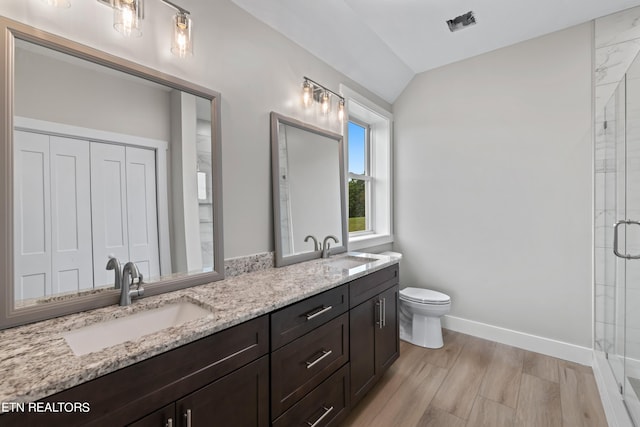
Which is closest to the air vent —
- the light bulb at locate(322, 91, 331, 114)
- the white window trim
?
the white window trim

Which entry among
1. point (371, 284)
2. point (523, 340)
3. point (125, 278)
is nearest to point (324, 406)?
point (371, 284)

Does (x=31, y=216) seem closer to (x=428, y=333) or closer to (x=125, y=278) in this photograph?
(x=125, y=278)

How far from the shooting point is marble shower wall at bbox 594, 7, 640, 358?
6.76 ft

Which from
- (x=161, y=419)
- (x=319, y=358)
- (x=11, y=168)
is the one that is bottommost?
(x=319, y=358)

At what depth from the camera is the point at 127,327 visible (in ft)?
3.69

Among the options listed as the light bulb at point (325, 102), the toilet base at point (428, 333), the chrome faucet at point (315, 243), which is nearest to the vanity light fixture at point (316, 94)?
the light bulb at point (325, 102)

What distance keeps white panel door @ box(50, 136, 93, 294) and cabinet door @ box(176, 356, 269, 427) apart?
641 mm

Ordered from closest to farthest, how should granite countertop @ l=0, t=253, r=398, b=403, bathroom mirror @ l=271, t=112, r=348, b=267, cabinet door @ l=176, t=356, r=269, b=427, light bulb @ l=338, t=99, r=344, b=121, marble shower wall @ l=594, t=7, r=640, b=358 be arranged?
1. granite countertop @ l=0, t=253, r=398, b=403
2. cabinet door @ l=176, t=356, r=269, b=427
3. bathroom mirror @ l=271, t=112, r=348, b=267
4. marble shower wall @ l=594, t=7, r=640, b=358
5. light bulb @ l=338, t=99, r=344, b=121

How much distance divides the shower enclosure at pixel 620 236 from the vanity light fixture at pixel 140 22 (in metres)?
2.53

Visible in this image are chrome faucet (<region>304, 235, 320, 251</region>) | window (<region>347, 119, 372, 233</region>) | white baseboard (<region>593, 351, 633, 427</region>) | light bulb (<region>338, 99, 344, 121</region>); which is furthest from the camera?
window (<region>347, 119, 372, 233</region>)

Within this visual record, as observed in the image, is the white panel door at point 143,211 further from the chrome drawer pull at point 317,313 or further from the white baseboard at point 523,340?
the white baseboard at point 523,340

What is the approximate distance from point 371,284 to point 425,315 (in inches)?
41.5

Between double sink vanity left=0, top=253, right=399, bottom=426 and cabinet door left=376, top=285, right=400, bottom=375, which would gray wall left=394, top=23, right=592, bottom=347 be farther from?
double sink vanity left=0, top=253, right=399, bottom=426

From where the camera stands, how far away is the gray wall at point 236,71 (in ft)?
4.00
